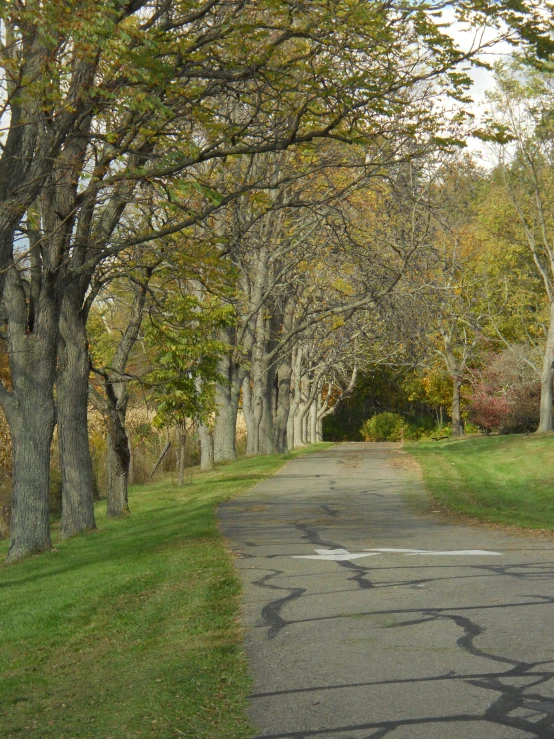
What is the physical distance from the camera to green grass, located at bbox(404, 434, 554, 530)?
60.8 feet

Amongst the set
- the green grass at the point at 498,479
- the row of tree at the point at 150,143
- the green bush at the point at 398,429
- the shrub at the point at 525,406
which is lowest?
the green grass at the point at 498,479

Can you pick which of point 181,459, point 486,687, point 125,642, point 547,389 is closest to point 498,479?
point 181,459

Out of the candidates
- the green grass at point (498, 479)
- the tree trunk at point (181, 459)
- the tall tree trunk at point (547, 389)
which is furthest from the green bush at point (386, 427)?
the tree trunk at point (181, 459)

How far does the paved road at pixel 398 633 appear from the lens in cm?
518

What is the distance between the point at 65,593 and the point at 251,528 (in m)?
5.36

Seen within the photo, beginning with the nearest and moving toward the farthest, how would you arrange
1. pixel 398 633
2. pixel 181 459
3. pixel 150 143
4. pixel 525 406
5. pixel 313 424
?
1. pixel 398 633
2. pixel 150 143
3. pixel 181 459
4. pixel 525 406
5. pixel 313 424

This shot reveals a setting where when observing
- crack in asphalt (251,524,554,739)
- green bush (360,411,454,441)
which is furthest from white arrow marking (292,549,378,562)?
green bush (360,411,454,441)

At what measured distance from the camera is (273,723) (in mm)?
5234

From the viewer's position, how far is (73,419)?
17328 millimetres

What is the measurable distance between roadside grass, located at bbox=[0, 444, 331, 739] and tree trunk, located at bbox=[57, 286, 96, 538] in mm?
2160

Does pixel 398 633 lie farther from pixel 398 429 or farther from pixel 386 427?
pixel 398 429

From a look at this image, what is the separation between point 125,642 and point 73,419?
32.5 ft

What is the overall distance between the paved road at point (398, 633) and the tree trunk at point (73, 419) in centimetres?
411

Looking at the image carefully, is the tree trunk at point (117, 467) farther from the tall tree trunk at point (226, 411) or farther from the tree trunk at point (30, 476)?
the tall tree trunk at point (226, 411)
